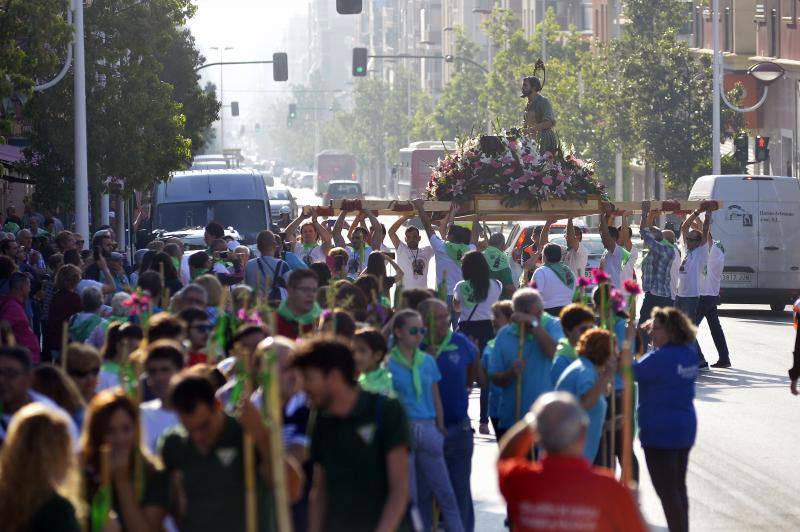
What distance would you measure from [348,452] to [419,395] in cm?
270

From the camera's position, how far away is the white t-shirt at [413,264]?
17.7 m

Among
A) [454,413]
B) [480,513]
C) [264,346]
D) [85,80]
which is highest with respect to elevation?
[85,80]

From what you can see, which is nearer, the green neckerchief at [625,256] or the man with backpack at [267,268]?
the man with backpack at [267,268]

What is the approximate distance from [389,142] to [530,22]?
19.8 metres

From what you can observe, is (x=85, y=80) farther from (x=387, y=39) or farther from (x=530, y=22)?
(x=387, y=39)

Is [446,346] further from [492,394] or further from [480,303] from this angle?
[480,303]

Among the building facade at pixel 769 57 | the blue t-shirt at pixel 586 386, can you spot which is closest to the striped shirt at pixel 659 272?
the blue t-shirt at pixel 586 386

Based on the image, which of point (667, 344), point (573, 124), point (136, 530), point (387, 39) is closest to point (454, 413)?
point (667, 344)

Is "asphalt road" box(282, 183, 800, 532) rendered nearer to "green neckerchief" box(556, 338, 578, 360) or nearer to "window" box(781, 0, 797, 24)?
"green neckerchief" box(556, 338, 578, 360)

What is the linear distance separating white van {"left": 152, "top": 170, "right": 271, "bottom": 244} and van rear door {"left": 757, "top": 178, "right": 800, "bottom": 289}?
7829 millimetres

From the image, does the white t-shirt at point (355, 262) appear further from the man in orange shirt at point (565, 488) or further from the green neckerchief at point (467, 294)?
the man in orange shirt at point (565, 488)

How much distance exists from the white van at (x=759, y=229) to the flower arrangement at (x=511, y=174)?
9.29 meters

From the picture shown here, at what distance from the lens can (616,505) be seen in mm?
5570

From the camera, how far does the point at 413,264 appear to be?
17719 millimetres
